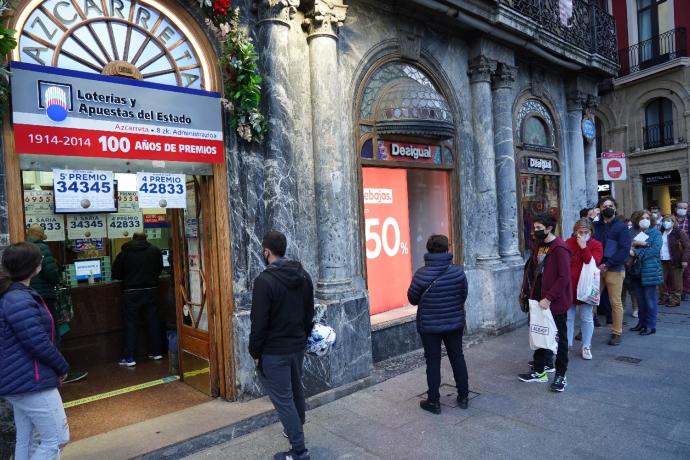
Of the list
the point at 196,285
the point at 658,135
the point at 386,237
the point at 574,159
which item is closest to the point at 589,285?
the point at 386,237

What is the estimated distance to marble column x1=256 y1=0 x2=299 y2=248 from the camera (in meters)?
5.25

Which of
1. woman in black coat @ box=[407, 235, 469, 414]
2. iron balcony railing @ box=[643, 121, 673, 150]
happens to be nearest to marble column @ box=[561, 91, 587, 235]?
woman in black coat @ box=[407, 235, 469, 414]

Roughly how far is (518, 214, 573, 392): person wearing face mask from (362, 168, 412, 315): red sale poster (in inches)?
89.3

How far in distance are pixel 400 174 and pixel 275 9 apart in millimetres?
3056

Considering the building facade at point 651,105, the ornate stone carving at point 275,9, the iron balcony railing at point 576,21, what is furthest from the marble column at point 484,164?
the building facade at point 651,105

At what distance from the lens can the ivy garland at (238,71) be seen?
499 centimetres

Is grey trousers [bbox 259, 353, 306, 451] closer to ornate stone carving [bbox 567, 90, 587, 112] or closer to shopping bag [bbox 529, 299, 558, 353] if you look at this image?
shopping bag [bbox 529, 299, 558, 353]

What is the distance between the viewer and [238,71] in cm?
504

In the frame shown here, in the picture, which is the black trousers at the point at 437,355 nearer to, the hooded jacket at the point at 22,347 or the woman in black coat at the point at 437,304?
the woman in black coat at the point at 437,304

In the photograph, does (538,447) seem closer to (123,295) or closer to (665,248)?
(123,295)

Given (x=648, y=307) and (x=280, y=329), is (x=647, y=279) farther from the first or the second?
(x=280, y=329)

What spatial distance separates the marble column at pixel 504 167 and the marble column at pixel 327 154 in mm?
3934

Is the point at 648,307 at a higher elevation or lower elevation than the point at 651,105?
lower

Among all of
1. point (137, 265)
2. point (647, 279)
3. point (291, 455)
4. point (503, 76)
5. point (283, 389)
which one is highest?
point (503, 76)
